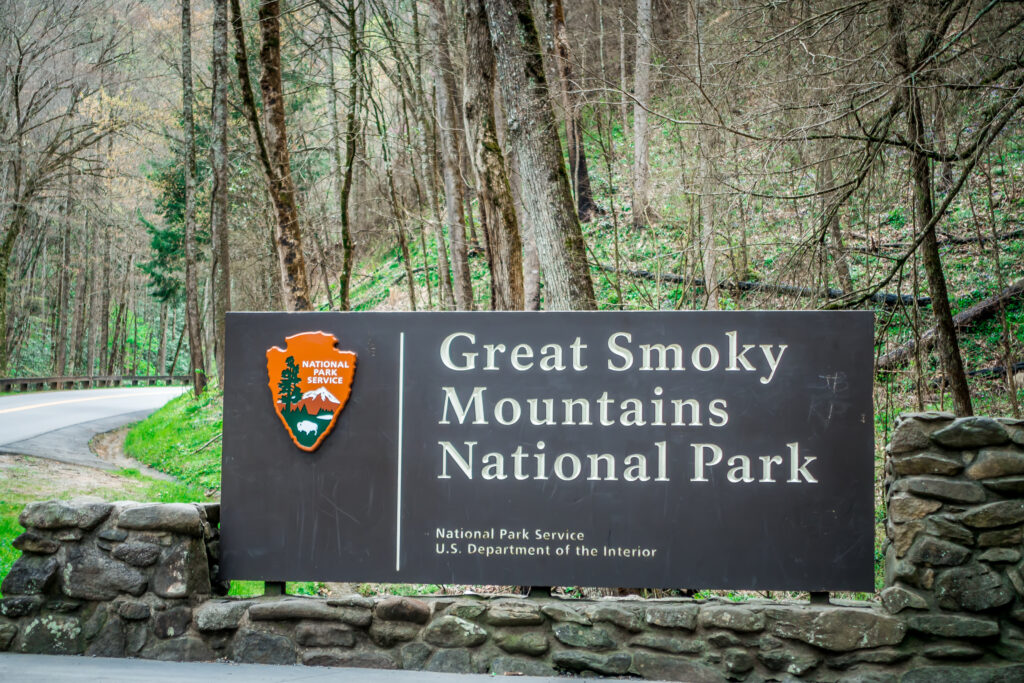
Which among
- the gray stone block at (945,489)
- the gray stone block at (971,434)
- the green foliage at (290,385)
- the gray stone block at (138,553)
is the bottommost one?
the gray stone block at (138,553)

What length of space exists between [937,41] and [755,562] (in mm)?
4669

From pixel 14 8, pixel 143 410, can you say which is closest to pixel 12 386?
pixel 143 410

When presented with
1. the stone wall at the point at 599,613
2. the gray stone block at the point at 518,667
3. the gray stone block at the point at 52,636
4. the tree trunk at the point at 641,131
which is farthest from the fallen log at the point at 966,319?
the gray stone block at the point at 52,636

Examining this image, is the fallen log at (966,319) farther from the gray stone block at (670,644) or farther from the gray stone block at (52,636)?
the gray stone block at (52,636)

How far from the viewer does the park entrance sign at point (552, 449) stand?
14.9 feet

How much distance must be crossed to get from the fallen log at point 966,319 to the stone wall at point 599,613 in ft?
16.0

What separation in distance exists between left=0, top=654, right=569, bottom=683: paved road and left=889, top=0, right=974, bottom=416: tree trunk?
17.0 feet

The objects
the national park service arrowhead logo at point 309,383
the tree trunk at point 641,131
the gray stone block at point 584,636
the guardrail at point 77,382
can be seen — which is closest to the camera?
the gray stone block at point 584,636

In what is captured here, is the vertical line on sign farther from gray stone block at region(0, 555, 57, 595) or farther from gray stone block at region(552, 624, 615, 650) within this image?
gray stone block at region(0, 555, 57, 595)

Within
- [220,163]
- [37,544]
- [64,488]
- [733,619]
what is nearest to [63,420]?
[220,163]

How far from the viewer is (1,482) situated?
9742 millimetres

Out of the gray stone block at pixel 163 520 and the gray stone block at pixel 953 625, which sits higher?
the gray stone block at pixel 163 520

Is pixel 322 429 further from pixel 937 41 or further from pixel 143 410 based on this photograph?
pixel 143 410

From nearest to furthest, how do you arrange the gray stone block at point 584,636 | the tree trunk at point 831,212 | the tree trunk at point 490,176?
the gray stone block at point 584,636, the tree trunk at point 831,212, the tree trunk at point 490,176
